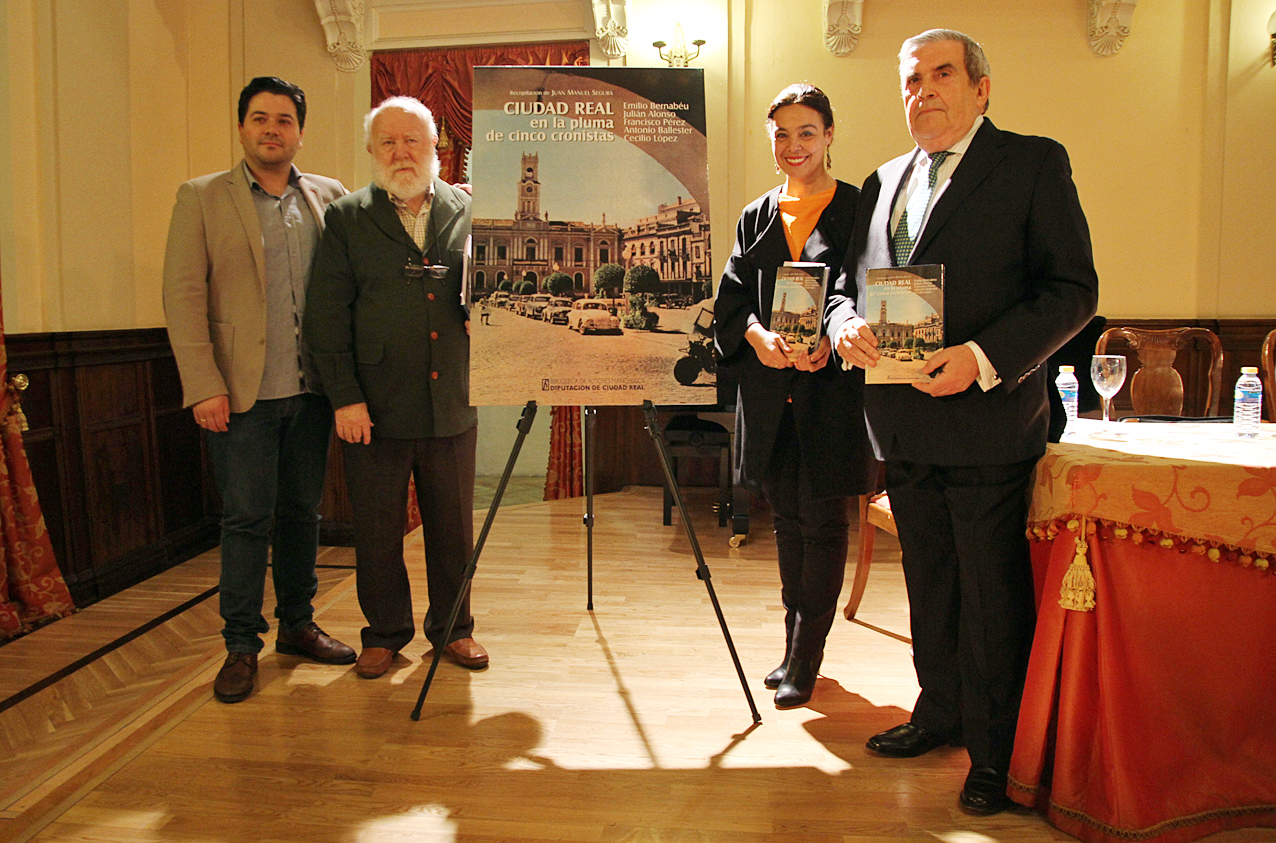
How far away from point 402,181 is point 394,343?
471 mm

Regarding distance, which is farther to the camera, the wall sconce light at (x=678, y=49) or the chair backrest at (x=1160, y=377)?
the wall sconce light at (x=678, y=49)

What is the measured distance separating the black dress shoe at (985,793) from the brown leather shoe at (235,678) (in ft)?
6.44

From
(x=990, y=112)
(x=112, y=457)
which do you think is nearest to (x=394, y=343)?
(x=112, y=457)

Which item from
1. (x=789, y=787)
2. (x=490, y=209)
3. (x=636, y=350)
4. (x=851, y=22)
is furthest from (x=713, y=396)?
(x=851, y=22)

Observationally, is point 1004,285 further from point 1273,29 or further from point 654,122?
point 1273,29

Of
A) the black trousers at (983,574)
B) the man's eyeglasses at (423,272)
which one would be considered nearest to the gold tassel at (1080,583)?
the black trousers at (983,574)

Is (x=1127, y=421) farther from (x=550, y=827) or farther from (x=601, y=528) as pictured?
(x=601, y=528)

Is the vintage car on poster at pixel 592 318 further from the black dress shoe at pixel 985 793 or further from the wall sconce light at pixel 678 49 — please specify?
the wall sconce light at pixel 678 49

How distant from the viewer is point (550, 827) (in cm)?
180

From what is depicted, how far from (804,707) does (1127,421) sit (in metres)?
1.23

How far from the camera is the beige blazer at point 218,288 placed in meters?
2.40

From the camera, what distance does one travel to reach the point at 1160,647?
1.67 m

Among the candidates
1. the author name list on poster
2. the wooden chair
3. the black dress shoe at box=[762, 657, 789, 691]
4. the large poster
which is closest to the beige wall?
the large poster

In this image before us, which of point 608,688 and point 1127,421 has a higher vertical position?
point 1127,421
